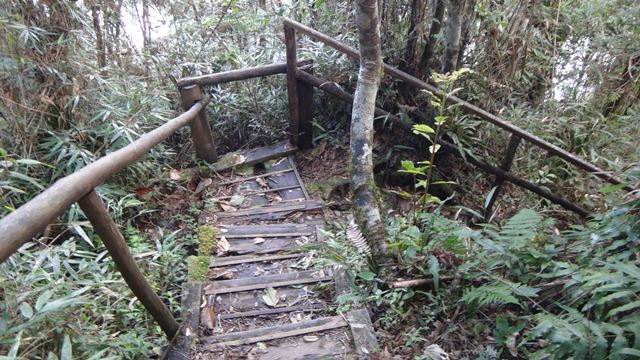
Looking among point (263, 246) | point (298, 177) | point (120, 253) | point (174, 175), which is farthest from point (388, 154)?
point (120, 253)

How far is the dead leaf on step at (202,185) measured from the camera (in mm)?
4109

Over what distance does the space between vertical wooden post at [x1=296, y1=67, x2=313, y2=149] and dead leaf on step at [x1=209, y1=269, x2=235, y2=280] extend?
2.06m

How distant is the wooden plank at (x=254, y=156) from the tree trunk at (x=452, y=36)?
180cm

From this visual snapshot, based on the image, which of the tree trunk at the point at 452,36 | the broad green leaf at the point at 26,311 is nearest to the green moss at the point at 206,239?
the broad green leaf at the point at 26,311

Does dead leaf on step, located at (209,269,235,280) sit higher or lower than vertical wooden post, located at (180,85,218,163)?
lower

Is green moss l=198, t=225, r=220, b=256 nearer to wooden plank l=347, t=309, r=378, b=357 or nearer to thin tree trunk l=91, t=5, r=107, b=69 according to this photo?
wooden plank l=347, t=309, r=378, b=357

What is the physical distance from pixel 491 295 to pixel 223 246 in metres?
2.03

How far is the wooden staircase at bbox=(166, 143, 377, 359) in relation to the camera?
227 cm

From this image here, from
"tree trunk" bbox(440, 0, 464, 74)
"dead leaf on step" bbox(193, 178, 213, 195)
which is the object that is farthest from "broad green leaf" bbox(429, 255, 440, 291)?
"dead leaf on step" bbox(193, 178, 213, 195)

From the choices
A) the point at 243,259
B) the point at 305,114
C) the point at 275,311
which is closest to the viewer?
the point at 275,311

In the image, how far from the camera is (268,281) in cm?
285

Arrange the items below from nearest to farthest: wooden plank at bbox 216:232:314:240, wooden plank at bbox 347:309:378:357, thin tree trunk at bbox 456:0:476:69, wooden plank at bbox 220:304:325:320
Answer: wooden plank at bbox 347:309:378:357 < wooden plank at bbox 220:304:325:320 < wooden plank at bbox 216:232:314:240 < thin tree trunk at bbox 456:0:476:69

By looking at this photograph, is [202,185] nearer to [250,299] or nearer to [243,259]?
[243,259]

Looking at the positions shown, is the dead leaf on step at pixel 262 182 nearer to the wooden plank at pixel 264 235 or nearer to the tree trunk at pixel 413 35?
the wooden plank at pixel 264 235
